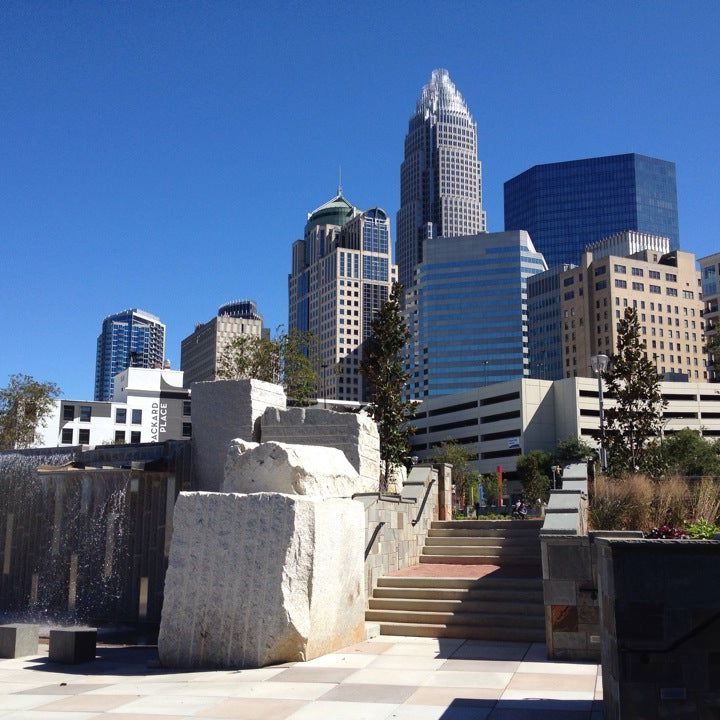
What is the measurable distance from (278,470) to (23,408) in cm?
3729

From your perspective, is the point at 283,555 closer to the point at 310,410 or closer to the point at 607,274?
the point at 310,410

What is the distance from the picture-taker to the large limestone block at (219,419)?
14.6m

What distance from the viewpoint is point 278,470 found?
9836mm

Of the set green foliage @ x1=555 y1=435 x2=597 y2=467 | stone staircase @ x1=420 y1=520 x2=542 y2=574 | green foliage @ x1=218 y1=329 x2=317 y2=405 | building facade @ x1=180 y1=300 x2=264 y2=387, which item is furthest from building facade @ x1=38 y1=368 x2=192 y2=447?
stone staircase @ x1=420 y1=520 x2=542 y2=574

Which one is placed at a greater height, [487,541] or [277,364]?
[277,364]

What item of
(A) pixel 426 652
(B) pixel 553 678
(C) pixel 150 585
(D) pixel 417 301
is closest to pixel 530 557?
(A) pixel 426 652

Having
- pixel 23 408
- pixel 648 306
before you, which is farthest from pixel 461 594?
pixel 648 306

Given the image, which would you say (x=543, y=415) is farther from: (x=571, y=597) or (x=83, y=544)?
(x=571, y=597)

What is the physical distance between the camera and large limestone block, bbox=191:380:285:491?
14.6 meters

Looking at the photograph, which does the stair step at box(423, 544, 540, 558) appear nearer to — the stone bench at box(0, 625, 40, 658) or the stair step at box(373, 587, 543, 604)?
the stair step at box(373, 587, 543, 604)

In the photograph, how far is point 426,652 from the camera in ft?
33.6

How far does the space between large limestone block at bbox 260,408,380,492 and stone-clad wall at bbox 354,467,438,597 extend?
1.03 meters

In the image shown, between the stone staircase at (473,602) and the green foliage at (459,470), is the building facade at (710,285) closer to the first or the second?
the green foliage at (459,470)

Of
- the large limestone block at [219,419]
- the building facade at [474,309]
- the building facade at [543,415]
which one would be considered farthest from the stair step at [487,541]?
the building facade at [474,309]
